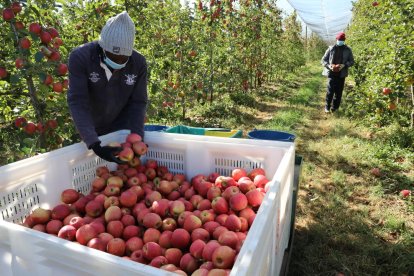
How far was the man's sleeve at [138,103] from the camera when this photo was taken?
2.32 metres

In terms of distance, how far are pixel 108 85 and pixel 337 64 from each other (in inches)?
235

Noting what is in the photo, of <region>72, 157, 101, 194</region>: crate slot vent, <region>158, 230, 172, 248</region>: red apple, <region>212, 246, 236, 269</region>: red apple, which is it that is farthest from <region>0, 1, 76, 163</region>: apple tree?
<region>212, 246, 236, 269</region>: red apple

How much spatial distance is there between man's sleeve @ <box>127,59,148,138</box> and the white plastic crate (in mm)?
118

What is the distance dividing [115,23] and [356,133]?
15.7ft

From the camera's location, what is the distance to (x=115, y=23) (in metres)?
1.88

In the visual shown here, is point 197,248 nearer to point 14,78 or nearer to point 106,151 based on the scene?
point 106,151

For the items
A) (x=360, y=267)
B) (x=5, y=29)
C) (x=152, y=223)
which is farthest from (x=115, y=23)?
(x=360, y=267)

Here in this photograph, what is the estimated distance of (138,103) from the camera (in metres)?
2.40

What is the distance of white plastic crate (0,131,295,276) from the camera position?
982 mm

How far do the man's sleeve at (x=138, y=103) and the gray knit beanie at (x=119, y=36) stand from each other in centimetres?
42

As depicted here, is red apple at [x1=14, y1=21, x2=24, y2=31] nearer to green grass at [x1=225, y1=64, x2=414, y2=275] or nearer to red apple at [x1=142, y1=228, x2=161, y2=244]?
red apple at [x1=142, y1=228, x2=161, y2=244]

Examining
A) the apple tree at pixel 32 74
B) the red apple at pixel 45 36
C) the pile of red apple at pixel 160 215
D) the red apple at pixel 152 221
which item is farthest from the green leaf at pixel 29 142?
the red apple at pixel 152 221

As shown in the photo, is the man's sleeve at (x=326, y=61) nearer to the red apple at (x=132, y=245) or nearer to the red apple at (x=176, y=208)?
the red apple at (x=176, y=208)

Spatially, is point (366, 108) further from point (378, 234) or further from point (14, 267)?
point (14, 267)
